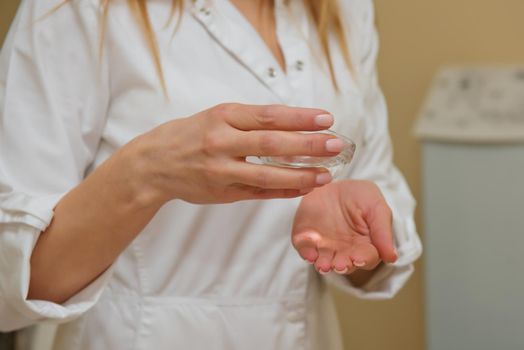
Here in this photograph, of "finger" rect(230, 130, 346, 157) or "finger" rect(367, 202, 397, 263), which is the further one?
"finger" rect(367, 202, 397, 263)

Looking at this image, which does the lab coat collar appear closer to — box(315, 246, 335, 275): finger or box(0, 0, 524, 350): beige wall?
box(315, 246, 335, 275): finger

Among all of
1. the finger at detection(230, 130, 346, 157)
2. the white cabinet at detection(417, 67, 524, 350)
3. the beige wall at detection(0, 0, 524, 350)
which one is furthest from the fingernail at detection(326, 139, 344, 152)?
the beige wall at detection(0, 0, 524, 350)

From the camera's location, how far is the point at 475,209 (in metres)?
1.37

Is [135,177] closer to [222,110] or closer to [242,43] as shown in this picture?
[222,110]

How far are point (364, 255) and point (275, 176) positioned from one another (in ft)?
0.50

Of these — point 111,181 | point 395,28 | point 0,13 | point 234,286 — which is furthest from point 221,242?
point 395,28

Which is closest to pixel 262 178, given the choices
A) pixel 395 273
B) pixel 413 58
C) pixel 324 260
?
pixel 324 260

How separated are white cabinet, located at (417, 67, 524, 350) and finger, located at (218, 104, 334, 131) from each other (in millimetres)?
852

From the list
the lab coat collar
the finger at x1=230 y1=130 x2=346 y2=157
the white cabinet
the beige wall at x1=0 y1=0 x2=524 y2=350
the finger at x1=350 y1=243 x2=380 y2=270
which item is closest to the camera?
the finger at x1=230 y1=130 x2=346 y2=157

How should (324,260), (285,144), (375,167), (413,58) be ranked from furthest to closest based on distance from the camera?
(413,58) → (375,167) → (324,260) → (285,144)

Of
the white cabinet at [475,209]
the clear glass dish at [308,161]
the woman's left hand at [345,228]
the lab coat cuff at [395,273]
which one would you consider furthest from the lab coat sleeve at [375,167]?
the white cabinet at [475,209]

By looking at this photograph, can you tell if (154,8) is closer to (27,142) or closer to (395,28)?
(27,142)

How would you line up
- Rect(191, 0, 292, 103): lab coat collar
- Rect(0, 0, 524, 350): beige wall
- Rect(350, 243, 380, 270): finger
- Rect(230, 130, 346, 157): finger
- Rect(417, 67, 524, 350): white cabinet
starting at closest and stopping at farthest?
Rect(230, 130, 346, 157): finger → Rect(350, 243, 380, 270): finger → Rect(191, 0, 292, 103): lab coat collar → Rect(417, 67, 524, 350): white cabinet → Rect(0, 0, 524, 350): beige wall

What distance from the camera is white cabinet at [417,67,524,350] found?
53.0 inches
